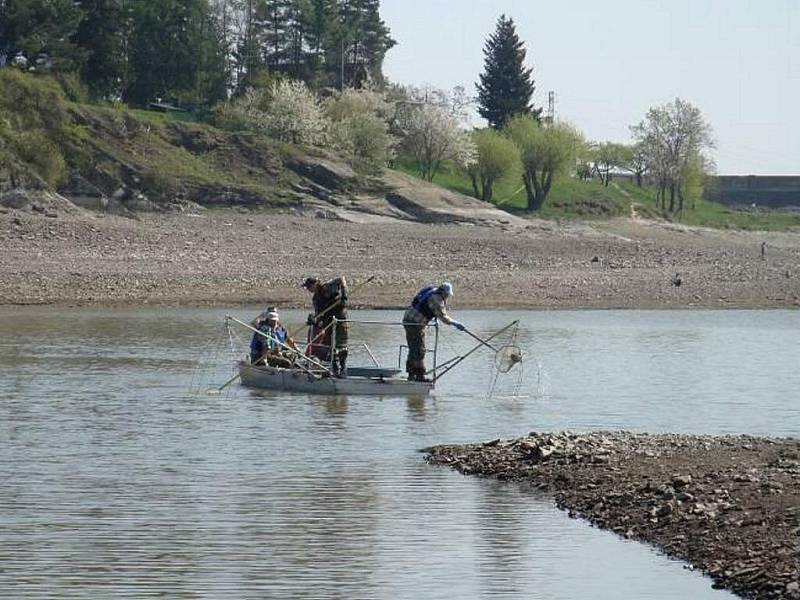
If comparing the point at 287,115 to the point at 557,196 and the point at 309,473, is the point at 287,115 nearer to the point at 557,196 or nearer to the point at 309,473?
the point at 557,196

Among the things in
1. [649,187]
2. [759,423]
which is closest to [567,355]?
[759,423]

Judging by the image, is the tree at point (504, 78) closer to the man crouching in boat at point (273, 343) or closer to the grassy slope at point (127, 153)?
the grassy slope at point (127, 153)

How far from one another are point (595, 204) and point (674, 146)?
58.8ft

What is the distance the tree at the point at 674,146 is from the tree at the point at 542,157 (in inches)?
444

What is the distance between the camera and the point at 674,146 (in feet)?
330

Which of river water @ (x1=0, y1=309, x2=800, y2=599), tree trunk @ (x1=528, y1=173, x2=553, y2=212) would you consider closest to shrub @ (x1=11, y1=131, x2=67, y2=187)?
river water @ (x1=0, y1=309, x2=800, y2=599)

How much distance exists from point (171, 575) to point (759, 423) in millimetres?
11052

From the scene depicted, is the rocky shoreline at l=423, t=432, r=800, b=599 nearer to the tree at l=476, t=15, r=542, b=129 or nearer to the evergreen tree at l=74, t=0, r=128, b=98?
the evergreen tree at l=74, t=0, r=128, b=98

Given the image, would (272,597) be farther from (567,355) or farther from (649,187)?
(649,187)

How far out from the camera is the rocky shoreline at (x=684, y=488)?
11211 mm

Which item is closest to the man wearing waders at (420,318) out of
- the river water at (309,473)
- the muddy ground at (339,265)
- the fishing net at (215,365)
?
the river water at (309,473)

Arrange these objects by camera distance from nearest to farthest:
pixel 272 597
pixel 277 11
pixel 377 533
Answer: pixel 272 597 → pixel 377 533 → pixel 277 11

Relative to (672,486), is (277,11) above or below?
above

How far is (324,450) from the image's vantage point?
58.0ft
